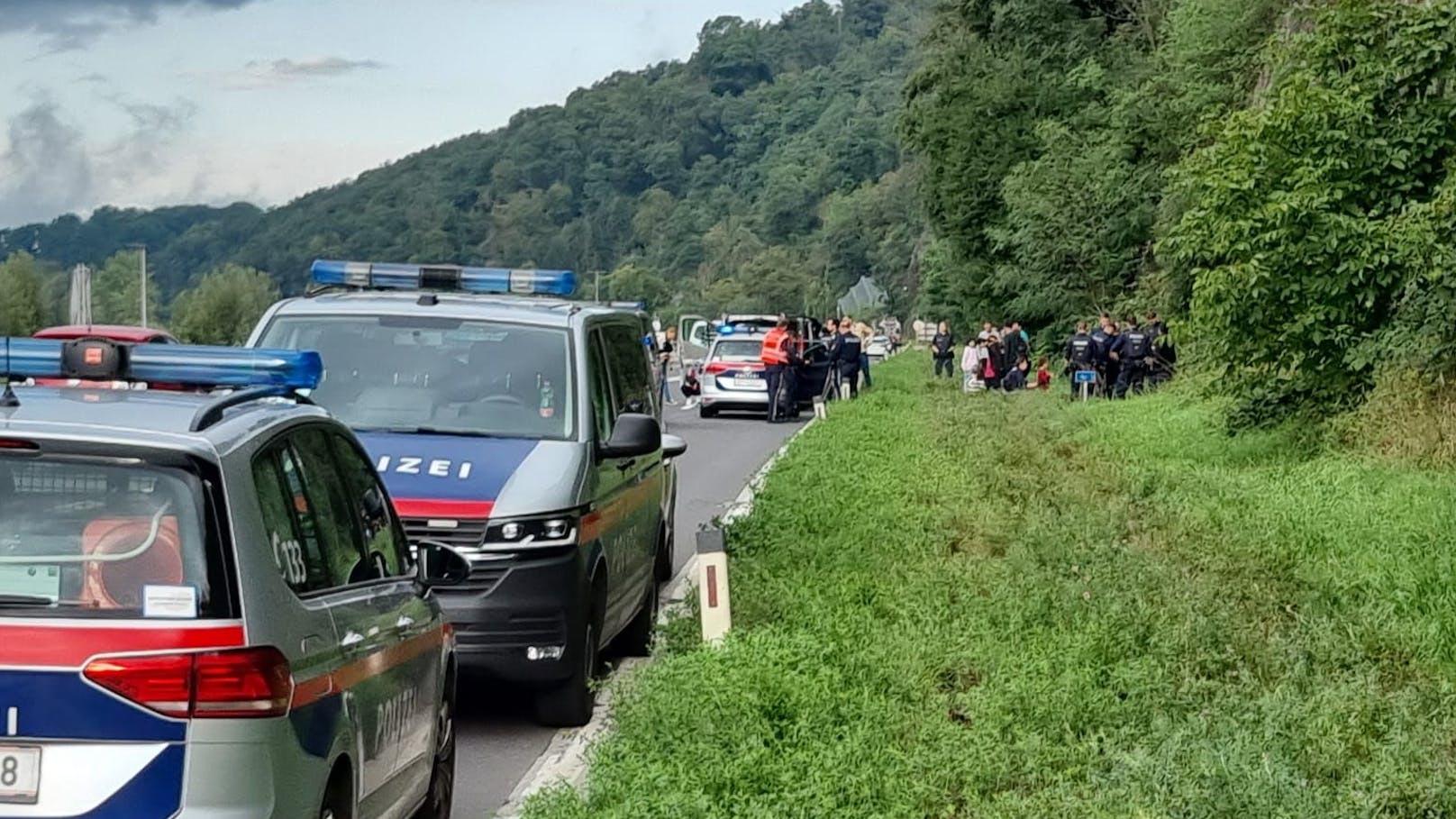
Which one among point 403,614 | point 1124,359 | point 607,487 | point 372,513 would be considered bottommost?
point 1124,359

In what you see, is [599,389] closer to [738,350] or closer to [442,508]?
[442,508]

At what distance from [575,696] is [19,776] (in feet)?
16.2

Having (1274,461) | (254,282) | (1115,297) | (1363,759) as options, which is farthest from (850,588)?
(254,282)

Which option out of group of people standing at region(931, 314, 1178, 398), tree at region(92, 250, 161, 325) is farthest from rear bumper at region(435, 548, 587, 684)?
tree at region(92, 250, 161, 325)

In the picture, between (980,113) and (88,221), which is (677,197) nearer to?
(88,221)

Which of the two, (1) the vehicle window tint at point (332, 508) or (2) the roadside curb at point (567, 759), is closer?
(1) the vehicle window tint at point (332, 508)

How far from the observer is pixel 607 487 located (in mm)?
10039

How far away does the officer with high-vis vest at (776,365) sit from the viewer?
A: 3638cm

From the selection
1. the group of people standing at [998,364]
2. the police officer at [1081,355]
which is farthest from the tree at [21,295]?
the police officer at [1081,355]

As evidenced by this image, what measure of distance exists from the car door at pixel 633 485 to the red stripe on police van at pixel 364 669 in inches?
143

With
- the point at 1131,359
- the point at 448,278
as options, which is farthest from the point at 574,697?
the point at 1131,359

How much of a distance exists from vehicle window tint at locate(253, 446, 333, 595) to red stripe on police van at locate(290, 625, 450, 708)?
9.3 inches

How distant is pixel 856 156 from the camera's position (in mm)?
178500

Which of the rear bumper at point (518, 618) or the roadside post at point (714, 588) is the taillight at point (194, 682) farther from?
the roadside post at point (714, 588)
